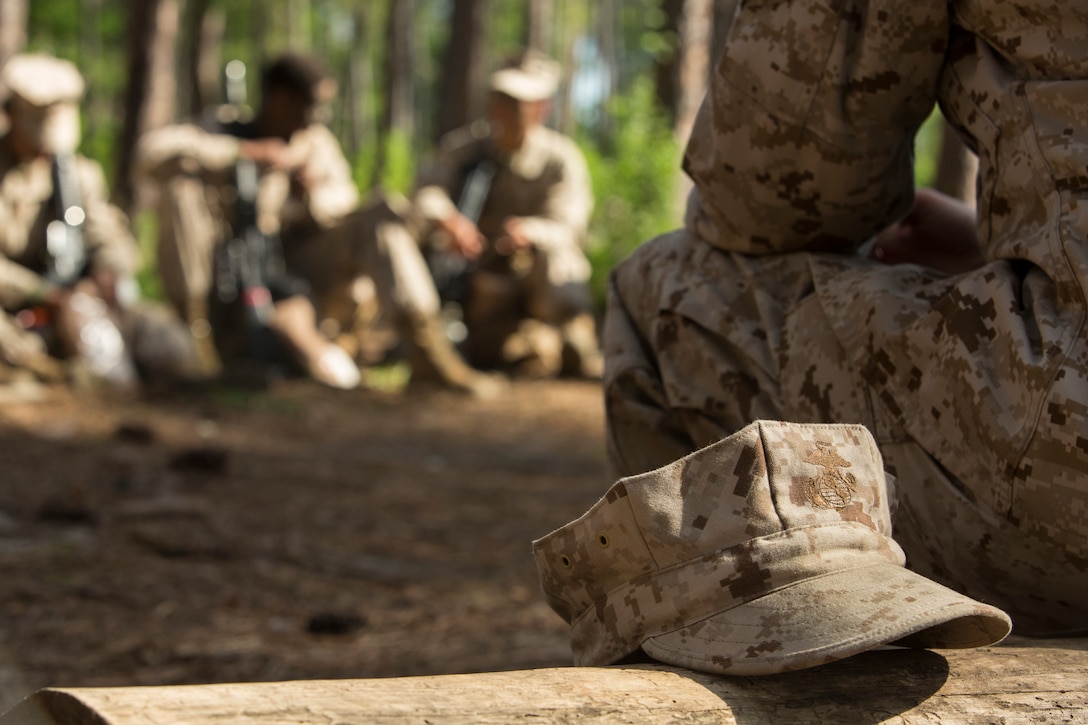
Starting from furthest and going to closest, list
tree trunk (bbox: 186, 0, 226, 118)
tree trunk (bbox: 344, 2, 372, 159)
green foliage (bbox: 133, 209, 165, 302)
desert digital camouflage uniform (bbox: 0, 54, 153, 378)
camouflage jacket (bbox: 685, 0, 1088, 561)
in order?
tree trunk (bbox: 344, 2, 372, 159), tree trunk (bbox: 186, 0, 226, 118), green foliage (bbox: 133, 209, 165, 302), desert digital camouflage uniform (bbox: 0, 54, 153, 378), camouflage jacket (bbox: 685, 0, 1088, 561)

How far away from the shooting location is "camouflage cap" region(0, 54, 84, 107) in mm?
5602

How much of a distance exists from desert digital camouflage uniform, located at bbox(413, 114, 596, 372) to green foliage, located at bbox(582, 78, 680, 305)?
3.74 feet

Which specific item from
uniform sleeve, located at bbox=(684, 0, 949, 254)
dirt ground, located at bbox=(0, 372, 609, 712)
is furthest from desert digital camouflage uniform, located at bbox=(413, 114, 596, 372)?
uniform sleeve, located at bbox=(684, 0, 949, 254)

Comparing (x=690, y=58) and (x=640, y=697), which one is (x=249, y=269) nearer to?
(x=690, y=58)

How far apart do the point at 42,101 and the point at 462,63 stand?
8.12m

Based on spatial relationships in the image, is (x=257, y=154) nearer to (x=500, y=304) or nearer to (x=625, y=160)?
(x=500, y=304)

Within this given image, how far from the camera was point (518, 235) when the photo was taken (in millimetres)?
7031

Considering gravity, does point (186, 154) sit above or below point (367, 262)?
above

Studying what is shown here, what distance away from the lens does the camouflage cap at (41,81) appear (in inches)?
221

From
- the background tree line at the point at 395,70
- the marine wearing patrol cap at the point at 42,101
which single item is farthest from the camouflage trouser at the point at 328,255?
the background tree line at the point at 395,70

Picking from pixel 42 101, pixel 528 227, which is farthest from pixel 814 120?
pixel 528 227

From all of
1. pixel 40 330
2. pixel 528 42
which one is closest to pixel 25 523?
pixel 40 330

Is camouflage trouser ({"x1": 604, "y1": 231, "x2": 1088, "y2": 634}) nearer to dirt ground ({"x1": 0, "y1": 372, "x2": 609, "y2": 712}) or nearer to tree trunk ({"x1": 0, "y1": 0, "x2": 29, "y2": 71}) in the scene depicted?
dirt ground ({"x1": 0, "y1": 372, "x2": 609, "y2": 712})

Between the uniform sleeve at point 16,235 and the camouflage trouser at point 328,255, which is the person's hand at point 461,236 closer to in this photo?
the camouflage trouser at point 328,255
